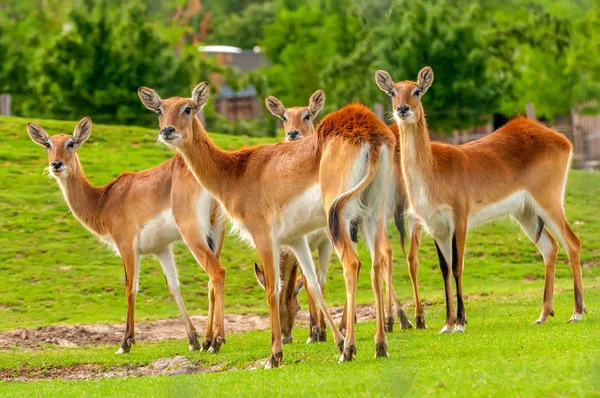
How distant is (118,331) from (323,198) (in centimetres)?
675

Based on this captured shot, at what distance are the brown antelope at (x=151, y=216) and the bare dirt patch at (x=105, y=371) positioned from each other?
93cm

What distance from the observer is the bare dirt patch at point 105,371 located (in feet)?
38.1

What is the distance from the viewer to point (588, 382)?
7.40m

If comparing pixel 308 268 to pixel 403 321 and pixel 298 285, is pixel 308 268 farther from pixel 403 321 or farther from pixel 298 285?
pixel 403 321

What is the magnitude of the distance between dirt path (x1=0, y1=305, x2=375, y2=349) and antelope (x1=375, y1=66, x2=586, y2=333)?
2808mm

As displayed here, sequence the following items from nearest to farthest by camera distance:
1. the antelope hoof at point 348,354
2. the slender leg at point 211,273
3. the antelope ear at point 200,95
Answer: the antelope hoof at point 348,354
the antelope ear at point 200,95
the slender leg at point 211,273

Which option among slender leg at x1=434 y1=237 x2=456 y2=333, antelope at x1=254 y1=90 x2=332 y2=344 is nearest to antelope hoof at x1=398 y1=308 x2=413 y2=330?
antelope at x1=254 y1=90 x2=332 y2=344

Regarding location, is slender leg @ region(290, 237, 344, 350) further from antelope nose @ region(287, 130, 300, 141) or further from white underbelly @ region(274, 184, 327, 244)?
antelope nose @ region(287, 130, 300, 141)

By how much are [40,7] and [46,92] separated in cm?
1939

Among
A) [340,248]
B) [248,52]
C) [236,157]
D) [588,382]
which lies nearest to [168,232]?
[236,157]

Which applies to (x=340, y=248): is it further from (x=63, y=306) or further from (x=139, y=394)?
(x=63, y=306)

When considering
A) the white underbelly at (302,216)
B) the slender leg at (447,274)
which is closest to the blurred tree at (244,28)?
the slender leg at (447,274)

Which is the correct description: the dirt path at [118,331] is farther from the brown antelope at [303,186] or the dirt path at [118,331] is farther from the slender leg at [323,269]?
the brown antelope at [303,186]

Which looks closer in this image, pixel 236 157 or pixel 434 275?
pixel 236 157
